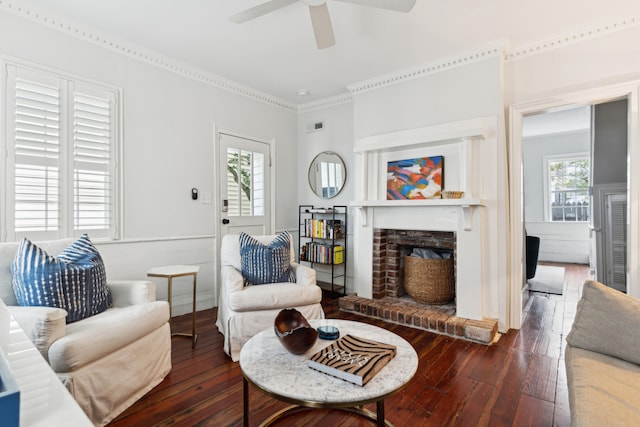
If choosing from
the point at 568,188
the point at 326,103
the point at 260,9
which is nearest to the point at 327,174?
the point at 326,103

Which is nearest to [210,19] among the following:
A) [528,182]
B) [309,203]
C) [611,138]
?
[309,203]

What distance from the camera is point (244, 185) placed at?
4215 mm

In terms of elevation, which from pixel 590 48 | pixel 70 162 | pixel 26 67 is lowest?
pixel 70 162

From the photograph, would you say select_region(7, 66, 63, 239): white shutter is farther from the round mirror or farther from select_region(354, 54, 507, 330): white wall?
select_region(354, 54, 507, 330): white wall

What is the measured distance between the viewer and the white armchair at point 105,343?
1600mm

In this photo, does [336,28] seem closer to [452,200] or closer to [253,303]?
[452,200]

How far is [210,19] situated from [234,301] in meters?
2.21

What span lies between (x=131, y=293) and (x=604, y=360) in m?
2.58

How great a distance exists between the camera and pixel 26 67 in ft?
8.52

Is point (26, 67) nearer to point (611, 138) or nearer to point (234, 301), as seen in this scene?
point (234, 301)

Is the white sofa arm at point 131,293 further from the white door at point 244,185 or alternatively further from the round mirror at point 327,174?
the round mirror at point 327,174

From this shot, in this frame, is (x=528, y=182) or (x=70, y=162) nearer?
(x=70, y=162)

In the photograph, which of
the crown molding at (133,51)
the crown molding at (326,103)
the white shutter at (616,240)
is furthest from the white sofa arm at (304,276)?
the white shutter at (616,240)

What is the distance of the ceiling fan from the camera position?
82.7 inches
